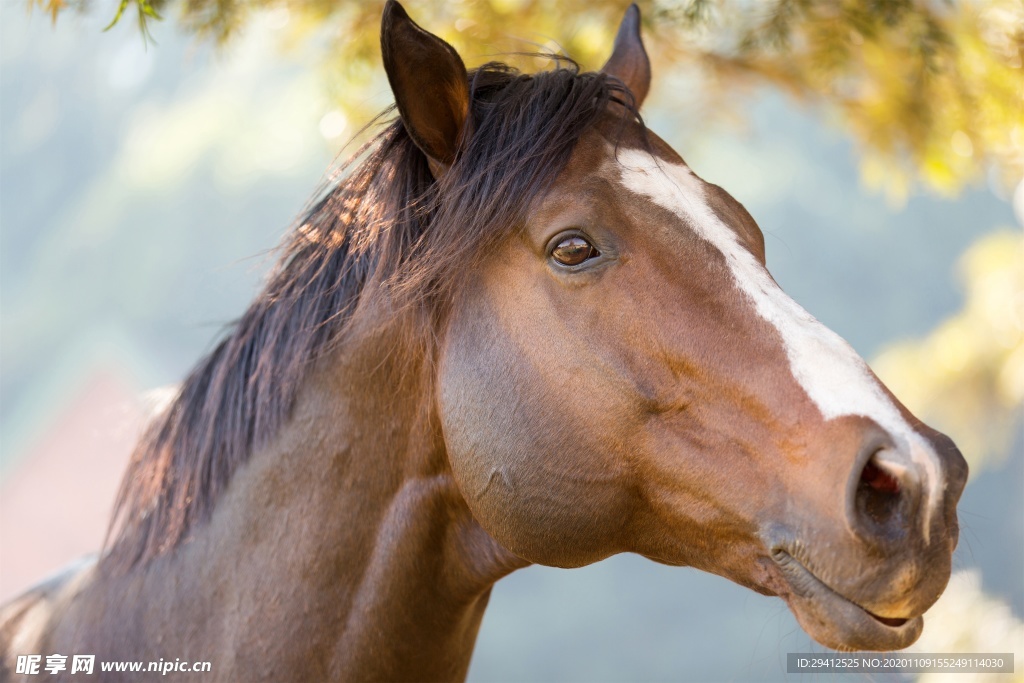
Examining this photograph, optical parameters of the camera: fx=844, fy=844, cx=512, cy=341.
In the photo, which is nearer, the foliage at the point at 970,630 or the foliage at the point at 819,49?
the foliage at the point at 819,49

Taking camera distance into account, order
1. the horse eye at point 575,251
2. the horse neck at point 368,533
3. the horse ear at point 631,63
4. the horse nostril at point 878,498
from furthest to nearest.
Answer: the horse ear at point 631,63
the horse neck at point 368,533
the horse eye at point 575,251
the horse nostril at point 878,498

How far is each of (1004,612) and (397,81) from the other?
3.51 meters

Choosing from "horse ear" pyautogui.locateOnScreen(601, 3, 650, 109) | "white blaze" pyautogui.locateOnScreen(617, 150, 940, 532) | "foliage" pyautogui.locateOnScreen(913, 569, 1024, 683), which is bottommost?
"foliage" pyautogui.locateOnScreen(913, 569, 1024, 683)

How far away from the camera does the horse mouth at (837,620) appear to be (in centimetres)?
128

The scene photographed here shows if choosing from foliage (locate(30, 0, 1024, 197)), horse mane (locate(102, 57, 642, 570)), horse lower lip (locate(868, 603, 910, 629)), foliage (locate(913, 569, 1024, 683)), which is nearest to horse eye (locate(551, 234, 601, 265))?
horse mane (locate(102, 57, 642, 570))

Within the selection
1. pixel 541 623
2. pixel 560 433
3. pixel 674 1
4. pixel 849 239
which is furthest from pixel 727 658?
pixel 560 433

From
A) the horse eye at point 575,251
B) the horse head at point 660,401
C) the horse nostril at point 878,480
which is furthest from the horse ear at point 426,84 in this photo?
the horse nostril at point 878,480

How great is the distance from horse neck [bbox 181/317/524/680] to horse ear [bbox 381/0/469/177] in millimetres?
424

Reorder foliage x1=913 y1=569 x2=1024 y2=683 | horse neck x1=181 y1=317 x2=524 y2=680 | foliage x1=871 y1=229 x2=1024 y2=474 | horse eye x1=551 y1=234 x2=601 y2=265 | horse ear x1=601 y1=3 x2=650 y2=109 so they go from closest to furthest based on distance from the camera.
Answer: horse eye x1=551 y1=234 x2=601 y2=265, horse neck x1=181 y1=317 x2=524 y2=680, horse ear x1=601 y1=3 x2=650 y2=109, foliage x1=913 y1=569 x2=1024 y2=683, foliage x1=871 y1=229 x2=1024 y2=474

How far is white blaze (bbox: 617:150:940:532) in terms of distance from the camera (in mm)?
1252

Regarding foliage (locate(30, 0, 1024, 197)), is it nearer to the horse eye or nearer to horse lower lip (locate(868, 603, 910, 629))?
the horse eye

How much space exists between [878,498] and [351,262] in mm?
1134

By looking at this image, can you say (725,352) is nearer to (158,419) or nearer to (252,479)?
(252,479)

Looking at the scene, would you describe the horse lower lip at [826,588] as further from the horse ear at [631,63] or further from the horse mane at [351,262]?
the horse ear at [631,63]
